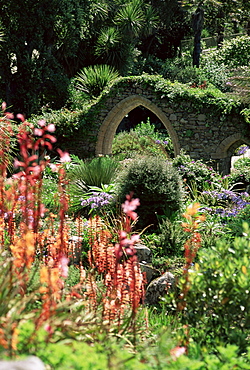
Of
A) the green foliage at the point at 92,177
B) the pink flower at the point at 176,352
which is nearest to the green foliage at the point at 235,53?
the green foliage at the point at 92,177

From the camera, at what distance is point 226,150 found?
11.9m

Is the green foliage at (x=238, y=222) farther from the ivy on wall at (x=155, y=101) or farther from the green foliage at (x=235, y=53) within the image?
the green foliage at (x=235, y=53)

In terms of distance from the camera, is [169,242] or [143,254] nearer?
[143,254]

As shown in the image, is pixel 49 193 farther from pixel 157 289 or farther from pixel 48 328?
pixel 48 328

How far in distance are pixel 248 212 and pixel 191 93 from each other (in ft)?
17.3

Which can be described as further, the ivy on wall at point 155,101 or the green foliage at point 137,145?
the green foliage at point 137,145

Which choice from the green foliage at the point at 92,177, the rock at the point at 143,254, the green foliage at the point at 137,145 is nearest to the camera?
the rock at the point at 143,254

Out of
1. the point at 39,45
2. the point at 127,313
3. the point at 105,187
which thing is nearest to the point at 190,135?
the point at 105,187

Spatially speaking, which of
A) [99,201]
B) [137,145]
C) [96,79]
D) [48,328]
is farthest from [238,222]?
[96,79]

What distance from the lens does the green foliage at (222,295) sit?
2.65m

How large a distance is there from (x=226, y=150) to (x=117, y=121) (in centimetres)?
297

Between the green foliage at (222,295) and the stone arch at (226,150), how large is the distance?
358 inches

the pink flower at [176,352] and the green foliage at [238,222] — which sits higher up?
the green foliage at [238,222]

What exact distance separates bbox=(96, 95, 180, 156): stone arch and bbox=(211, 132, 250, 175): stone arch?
1072 millimetres
